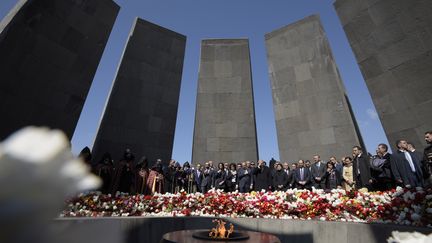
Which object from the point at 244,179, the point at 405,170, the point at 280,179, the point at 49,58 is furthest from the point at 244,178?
the point at 49,58

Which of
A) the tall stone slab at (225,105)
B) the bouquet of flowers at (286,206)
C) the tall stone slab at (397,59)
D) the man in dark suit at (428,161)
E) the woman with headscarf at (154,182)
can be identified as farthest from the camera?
the tall stone slab at (225,105)

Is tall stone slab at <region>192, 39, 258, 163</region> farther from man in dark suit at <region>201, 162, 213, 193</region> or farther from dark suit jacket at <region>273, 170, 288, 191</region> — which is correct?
dark suit jacket at <region>273, 170, 288, 191</region>

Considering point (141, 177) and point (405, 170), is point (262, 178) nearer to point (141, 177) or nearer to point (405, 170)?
point (141, 177)

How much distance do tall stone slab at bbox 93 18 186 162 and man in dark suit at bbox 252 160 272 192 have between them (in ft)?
17.3

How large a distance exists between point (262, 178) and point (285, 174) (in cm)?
92

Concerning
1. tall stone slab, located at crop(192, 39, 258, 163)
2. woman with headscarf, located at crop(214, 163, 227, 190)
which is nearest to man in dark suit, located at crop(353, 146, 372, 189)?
woman with headscarf, located at crop(214, 163, 227, 190)

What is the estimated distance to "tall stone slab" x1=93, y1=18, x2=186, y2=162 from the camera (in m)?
13.3

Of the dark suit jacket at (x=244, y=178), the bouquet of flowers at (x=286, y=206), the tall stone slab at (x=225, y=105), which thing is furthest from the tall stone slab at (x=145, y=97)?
the bouquet of flowers at (x=286, y=206)

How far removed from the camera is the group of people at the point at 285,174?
265 inches

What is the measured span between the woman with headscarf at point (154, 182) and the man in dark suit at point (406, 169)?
6.74 m

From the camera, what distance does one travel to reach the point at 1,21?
29.6ft

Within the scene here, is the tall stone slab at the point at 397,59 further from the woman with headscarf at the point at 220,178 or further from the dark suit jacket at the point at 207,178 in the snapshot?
the dark suit jacket at the point at 207,178

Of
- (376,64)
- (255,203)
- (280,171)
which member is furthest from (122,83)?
(376,64)

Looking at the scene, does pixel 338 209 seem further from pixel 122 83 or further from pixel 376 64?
pixel 122 83
